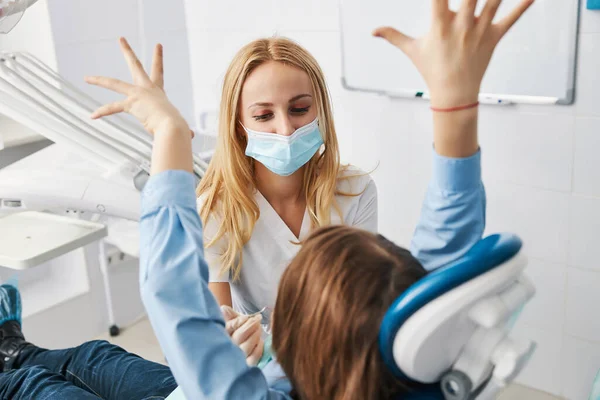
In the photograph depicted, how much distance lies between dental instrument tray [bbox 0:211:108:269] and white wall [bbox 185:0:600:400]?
1172 mm

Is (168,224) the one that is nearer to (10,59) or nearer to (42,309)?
(10,59)

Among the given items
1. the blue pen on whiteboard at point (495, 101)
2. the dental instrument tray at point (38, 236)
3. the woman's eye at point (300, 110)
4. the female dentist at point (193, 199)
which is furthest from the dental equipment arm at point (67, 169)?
the blue pen on whiteboard at point (495, 101)

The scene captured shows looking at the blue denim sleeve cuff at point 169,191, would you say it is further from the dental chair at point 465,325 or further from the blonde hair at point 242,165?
the blonde hair at point 242,165

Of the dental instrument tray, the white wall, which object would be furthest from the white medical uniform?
the white wall

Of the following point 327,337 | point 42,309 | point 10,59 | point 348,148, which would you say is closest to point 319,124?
point 327,337

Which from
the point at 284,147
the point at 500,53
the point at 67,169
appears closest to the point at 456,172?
the point at 284,147

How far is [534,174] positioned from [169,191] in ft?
5.29

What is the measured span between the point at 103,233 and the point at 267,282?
1.94 feet

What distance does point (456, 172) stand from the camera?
0.88 metres

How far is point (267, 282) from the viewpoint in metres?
1.53

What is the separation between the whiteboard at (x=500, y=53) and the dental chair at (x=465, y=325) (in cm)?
141

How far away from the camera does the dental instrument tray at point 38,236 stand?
169 cm

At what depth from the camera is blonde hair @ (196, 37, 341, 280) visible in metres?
1.43

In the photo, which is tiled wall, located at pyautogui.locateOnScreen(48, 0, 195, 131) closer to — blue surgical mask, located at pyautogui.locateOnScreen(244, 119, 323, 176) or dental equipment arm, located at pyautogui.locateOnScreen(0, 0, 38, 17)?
dental equipment arm, located at pyautogui.locateOnScreen(0, 0, 38, 17)
